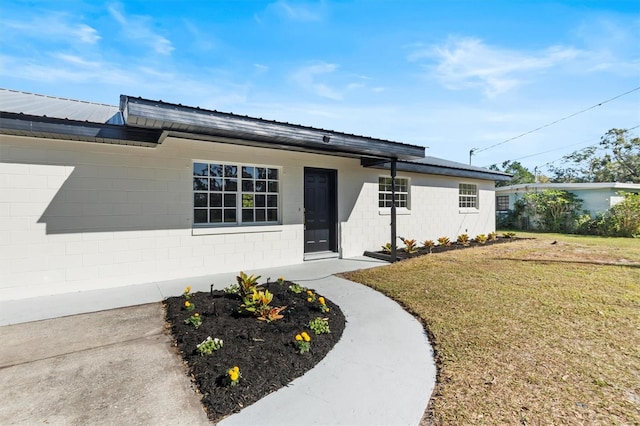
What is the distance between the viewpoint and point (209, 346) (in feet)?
9.23

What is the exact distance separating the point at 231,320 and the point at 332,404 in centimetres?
178

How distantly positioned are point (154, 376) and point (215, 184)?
450 centimetres

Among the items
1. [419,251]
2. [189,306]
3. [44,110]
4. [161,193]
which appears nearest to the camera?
[189,306]

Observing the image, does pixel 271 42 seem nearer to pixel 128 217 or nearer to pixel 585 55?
pixel 128 217

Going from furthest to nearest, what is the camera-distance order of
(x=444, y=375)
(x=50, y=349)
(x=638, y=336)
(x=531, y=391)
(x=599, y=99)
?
(x=599, y=99) < (x=638, y=336) < (x=50, y=349) < (x=444, y=375) < (x=531, y=391)

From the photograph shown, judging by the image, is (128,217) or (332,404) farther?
(128,217)

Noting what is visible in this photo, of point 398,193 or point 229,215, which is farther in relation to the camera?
point 398,193

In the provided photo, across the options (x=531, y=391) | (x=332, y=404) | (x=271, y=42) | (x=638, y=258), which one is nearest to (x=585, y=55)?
(x=638, y=258)

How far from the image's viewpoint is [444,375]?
258 centimetres

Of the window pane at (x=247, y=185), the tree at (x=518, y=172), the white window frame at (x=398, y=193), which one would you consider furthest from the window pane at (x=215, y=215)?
the tree at (x=518, y=172)

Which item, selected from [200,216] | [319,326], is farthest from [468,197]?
[319,326]

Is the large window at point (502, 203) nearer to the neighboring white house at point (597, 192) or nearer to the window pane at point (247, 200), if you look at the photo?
the neighboring white house at point (597, 192)

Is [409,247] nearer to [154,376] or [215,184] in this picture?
[215,184]

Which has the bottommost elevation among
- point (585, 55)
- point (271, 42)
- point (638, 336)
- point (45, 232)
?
point (638, 336)
